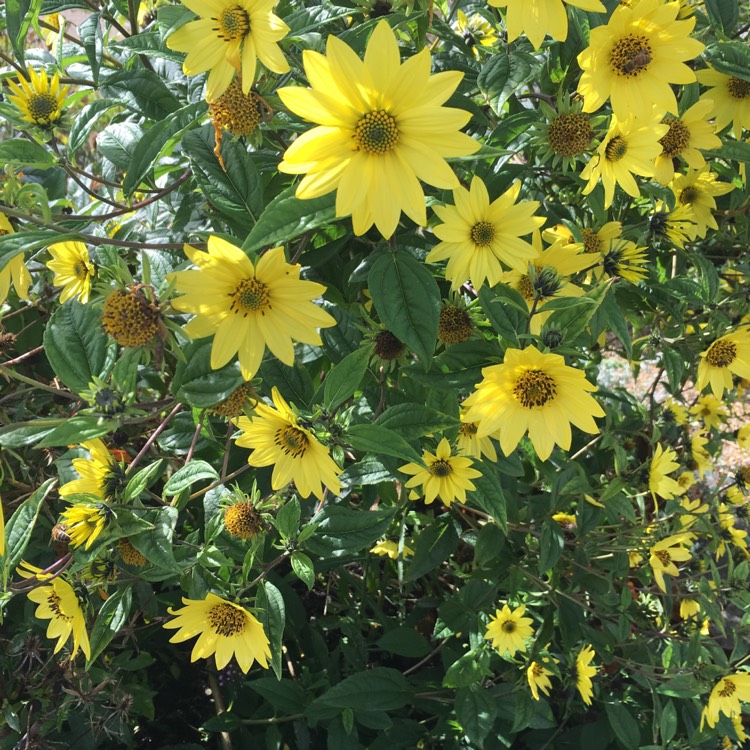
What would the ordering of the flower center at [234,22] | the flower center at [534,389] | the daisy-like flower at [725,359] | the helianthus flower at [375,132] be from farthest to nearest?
the daisy-like flower at [725,359], the flower center at [534,389], the flower center at [234,22], the helianthus flower at [375,132]

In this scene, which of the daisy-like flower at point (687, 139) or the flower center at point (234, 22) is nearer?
the flower center at point (234, 22)

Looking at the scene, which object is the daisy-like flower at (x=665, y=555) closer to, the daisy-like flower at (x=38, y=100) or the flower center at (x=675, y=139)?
the flower center at (x=675, y=139)

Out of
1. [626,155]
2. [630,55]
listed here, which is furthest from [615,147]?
[630,55]

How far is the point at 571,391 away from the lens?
88cm

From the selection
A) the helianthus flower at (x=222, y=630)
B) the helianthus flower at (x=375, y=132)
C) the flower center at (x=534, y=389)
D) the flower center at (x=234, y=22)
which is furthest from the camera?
the helianthus flower at (x=222, y=630)

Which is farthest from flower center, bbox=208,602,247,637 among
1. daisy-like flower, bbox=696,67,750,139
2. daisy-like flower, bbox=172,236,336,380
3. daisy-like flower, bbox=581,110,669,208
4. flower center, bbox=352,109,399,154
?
daisy-like flower, bbox=696,67,750,139

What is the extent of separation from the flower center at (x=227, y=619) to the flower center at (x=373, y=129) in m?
0.66

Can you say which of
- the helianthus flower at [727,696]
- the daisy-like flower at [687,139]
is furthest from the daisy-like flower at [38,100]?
the helianthus flower at [727,696]

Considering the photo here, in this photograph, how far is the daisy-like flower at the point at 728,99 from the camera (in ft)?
3.47

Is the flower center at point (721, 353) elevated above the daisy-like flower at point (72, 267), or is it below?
below

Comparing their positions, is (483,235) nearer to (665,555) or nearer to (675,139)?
(675,139)

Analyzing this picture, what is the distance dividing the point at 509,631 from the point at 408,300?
887mm

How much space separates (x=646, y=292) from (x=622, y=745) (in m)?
1.01

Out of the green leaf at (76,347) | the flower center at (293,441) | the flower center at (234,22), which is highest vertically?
the flower center at (234,22)
